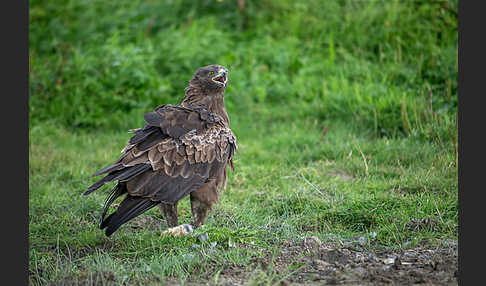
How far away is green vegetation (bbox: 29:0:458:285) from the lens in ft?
15.9

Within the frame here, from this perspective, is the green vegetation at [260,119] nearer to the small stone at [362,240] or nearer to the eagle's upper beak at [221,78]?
the small stone at [362,240]

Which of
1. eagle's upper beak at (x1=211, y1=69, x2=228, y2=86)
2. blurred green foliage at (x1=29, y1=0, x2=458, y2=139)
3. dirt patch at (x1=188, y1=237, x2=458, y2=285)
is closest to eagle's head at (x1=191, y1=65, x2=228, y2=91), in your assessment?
eagle's upper beak at (x1=211, y1=69, x2=228, y2=86)

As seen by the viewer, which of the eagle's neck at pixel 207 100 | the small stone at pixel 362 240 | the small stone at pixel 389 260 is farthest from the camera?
the eagle's neck at pixel 207 100

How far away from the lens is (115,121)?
8320 mm

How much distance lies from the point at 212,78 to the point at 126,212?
5.53 feet

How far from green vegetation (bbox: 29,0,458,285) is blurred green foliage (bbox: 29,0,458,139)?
0.09 feet

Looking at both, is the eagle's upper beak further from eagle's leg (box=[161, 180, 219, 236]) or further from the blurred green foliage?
the blurred green foliage

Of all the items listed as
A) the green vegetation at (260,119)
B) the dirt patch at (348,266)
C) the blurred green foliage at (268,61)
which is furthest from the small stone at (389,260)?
the blurred green foliage at (268,61)

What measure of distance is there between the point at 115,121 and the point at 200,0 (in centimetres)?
352

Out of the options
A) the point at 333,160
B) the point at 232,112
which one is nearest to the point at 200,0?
the point at 232,112

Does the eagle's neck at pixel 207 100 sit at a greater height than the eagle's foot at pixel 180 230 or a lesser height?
greater

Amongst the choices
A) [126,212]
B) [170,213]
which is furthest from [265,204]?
[126,212]

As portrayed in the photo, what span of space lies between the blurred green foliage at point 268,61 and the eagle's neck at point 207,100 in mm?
2628

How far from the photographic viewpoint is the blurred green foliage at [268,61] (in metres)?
7.99
